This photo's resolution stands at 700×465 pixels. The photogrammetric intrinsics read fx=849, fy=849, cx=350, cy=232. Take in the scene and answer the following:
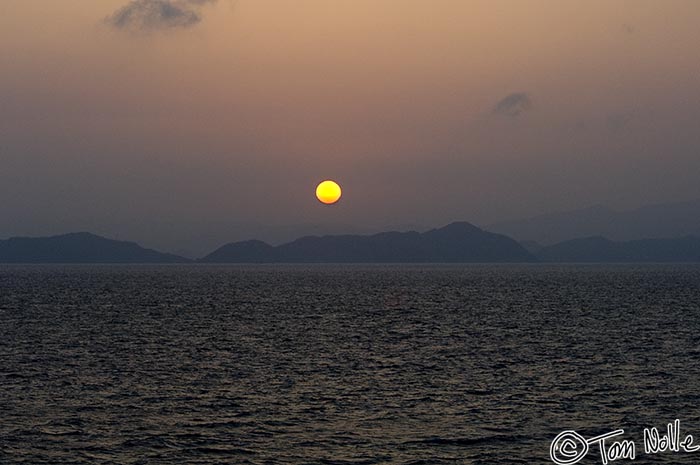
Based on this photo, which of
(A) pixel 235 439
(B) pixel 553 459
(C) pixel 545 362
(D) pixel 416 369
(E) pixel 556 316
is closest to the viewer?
(B) pixel 553 459

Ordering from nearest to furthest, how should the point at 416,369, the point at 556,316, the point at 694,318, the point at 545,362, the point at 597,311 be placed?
the point at 416,369
the point at 545,362
the point at 694,318
the point at 556,316
the point at 597,311

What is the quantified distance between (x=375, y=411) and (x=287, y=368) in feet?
52.6

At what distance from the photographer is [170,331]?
3356 inches

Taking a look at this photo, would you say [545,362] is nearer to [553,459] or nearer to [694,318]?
[553,459]

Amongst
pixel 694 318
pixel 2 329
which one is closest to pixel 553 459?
pixel 2 329

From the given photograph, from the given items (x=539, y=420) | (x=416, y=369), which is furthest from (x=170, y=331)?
(x=539, y=420)

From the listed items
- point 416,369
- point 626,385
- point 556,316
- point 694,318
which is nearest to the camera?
point 626,385

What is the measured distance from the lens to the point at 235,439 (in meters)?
36.8

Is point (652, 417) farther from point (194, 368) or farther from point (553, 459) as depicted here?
point (194, 368)

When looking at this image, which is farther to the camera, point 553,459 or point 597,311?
point 597,311

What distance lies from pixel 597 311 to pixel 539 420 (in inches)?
3083

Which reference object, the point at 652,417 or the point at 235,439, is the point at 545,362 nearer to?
the point at 652,417

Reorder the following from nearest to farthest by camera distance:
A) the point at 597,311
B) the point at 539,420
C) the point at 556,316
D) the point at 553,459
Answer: the point at 553,459 < the point at 539,420 < the point at 556,316 < the point at 597,311

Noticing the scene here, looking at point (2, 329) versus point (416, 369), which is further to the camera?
point (2, 329)
